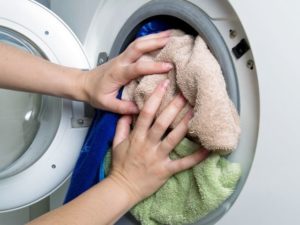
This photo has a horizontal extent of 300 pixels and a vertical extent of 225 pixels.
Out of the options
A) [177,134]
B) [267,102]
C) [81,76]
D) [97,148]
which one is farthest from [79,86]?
[267,102]

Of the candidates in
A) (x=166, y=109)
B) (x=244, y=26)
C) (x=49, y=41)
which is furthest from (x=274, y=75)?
(x=49, y=41)

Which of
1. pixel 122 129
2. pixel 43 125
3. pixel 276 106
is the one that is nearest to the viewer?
pixel 276 106

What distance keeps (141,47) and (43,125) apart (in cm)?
43

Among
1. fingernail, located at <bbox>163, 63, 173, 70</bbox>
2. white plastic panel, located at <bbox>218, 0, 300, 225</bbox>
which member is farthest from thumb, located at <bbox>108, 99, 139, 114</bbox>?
white plastic panel, located at <bbox>218, 0, 300, 225</bbox>

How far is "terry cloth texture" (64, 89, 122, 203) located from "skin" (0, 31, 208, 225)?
0.03m

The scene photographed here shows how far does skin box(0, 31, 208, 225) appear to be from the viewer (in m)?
0.65

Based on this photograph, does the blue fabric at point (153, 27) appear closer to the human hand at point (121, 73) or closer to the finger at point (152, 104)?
the human hand at point (121, 73)

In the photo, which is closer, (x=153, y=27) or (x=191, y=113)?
(x=191, y=113)

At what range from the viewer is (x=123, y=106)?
2.40ft

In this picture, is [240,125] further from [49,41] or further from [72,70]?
[49,41]

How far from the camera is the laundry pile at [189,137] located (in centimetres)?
57

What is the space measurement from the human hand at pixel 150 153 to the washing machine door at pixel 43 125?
0.23 metres

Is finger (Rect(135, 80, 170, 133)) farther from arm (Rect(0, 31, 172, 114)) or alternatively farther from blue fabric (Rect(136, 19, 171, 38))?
blue fabric (Rect(136, 19, 171, 38))

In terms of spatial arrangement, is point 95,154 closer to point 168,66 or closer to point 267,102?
point 168,66
